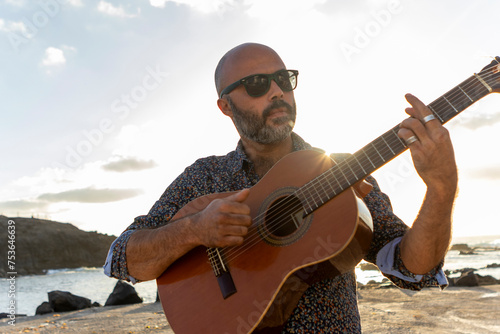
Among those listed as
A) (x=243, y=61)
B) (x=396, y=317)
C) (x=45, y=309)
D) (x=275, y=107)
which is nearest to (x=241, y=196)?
(x=275, y=107)

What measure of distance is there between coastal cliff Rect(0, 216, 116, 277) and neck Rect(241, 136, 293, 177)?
225ft

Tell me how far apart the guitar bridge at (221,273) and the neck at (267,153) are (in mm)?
750

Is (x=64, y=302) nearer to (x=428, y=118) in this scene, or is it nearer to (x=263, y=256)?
(x=263, y=256)

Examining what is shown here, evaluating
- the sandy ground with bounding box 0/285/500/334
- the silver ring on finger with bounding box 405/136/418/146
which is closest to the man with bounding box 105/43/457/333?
the silver ring on finger with bounding box 405/136/418/146

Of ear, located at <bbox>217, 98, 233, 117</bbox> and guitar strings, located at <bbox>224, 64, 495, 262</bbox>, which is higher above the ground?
ear, located at <bbox>217, 98, 233, 117</bbox>

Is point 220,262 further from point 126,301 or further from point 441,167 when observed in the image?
point 126,301

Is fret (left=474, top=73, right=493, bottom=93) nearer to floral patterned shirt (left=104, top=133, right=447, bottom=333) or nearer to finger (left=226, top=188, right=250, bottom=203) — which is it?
floral patterned shirt (left=104, top=133, right=447, bottom=333)

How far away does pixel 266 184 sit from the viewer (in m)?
2.46

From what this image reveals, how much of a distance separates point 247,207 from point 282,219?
22cm

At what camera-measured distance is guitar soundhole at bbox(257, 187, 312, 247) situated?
2.22 metres

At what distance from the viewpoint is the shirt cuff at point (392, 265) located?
2.16m

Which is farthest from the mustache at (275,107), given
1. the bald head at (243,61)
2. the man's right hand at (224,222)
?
the man's right hand at (224,222)

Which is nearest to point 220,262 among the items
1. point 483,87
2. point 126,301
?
point 483,87

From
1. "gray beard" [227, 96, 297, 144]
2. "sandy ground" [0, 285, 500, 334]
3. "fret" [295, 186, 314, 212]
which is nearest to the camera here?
"fret" [295, 186, 314, 212]
